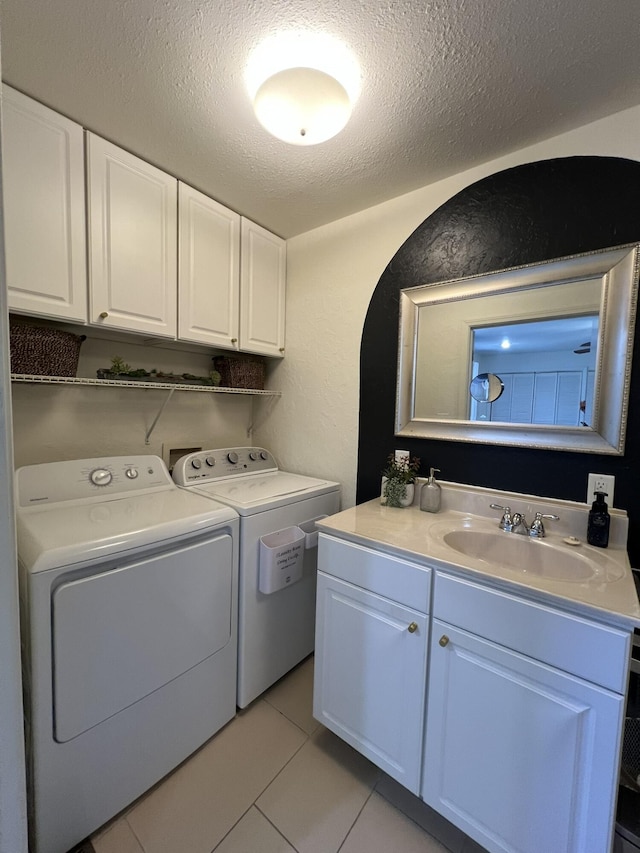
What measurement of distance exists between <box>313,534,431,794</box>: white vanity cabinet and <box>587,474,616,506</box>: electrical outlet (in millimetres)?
732

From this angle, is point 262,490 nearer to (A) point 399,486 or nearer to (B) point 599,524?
(A) point 399,486

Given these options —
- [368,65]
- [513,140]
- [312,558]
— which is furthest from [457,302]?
[312,558]

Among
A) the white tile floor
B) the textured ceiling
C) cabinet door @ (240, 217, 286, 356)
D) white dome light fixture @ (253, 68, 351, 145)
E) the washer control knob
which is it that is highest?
the textured ceiling

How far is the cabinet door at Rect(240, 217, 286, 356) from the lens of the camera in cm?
199

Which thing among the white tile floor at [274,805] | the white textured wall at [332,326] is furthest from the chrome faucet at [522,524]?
the white tile floor at [274,805]

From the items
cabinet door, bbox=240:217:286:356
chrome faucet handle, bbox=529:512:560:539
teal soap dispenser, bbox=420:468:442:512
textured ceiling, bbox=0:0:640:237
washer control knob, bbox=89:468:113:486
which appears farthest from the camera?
cabinet door, bbox=240:217:286:356

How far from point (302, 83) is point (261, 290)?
1094mm

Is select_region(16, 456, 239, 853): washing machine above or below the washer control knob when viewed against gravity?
below

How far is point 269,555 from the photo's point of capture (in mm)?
1513

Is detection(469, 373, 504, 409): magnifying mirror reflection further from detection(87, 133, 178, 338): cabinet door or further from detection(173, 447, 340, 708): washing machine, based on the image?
detection(87, 133, 178, 338): cabinet door

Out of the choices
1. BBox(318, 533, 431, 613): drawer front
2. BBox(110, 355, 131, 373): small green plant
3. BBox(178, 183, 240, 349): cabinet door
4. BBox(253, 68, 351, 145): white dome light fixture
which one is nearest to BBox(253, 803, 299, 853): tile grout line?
BBox(318, 533, 431, 613): drawer front

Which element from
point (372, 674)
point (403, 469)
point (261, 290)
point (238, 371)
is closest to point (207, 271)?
point (261, 290)

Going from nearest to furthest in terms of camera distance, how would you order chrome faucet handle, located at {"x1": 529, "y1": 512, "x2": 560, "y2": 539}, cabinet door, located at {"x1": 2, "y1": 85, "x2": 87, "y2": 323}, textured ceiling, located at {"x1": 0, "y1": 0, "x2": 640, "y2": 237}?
textured ceiling, located at {"x1": 0, "y1": 0, "x2": 640, "y2": 237} < cabinet door, located at {"x1": 2, "y1": 85, "x2": 87, "y2": 323} < chrome faucet handle, located at {"x1": 529, "y1": 512, "x2": 560, "y2": 539}

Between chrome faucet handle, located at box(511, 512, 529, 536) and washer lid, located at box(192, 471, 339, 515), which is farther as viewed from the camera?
washer lid, located at box(192, 471, 339, 515)
